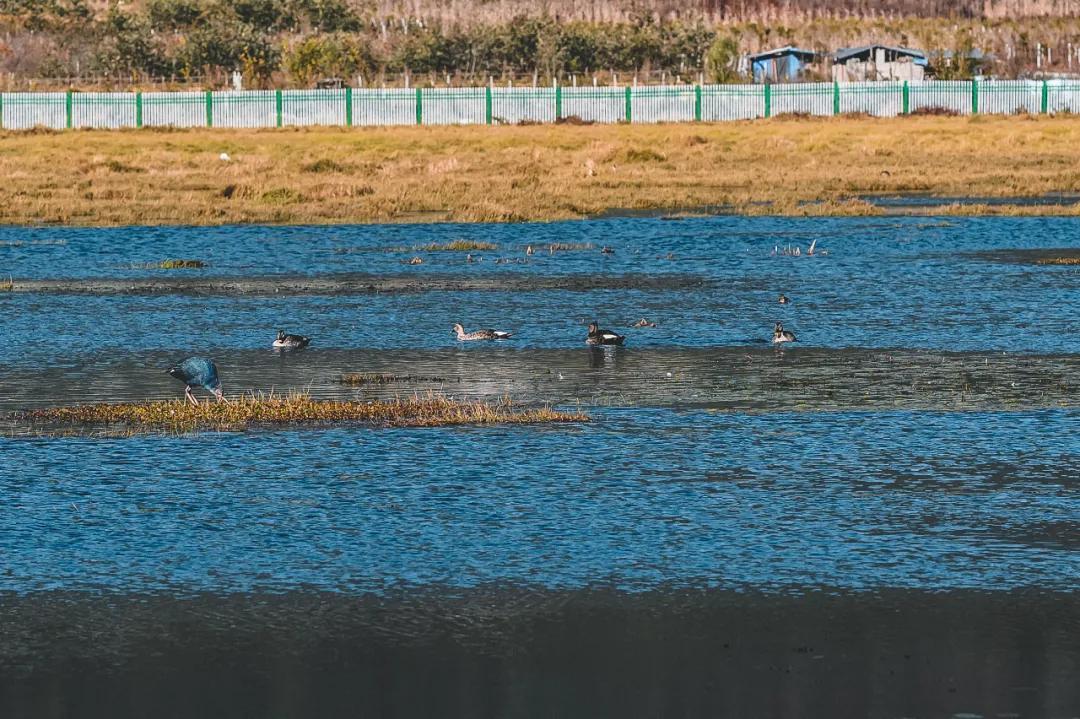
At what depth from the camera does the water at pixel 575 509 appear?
332 inches

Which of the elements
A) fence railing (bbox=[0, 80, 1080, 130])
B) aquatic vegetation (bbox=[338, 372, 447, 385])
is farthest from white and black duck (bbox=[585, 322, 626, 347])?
fence railing (bbox=[0, 80, 1080, 130])

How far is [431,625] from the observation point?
9062 millimetres

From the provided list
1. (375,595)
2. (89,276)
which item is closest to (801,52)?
(89,276)

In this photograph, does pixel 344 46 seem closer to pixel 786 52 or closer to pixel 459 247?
pixel 786 52

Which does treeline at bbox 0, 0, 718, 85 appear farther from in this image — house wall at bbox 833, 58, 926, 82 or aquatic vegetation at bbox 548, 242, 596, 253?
aquatic vegetation at bbox 548, 242, 596, 253

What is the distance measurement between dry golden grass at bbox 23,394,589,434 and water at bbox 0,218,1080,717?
1.27ft

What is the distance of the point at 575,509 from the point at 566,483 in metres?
0.80

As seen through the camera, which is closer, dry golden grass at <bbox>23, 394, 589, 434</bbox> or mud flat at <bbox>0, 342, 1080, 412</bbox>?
dry golden grass at <bbox>23, 394, 589, 434</bbox>

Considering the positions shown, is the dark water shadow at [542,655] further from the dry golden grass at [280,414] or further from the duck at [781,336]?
the duck at [781,336]

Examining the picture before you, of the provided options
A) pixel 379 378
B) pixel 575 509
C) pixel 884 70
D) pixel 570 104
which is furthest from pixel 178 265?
pixel 884 70

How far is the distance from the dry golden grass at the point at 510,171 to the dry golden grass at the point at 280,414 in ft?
77.2

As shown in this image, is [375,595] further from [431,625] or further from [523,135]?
[523,135]

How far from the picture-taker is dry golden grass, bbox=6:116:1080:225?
41000 millimetres

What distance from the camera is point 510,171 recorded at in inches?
2031
